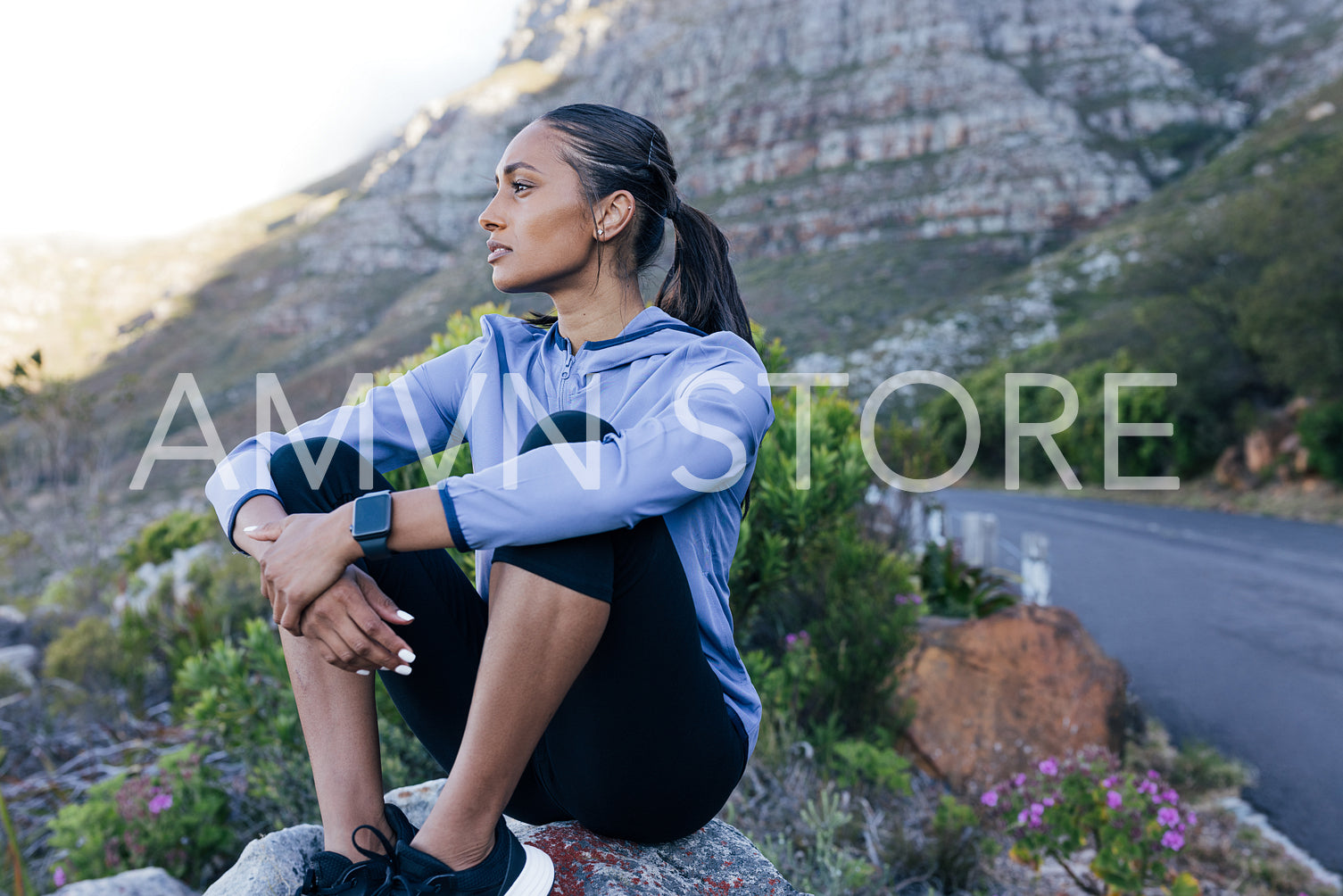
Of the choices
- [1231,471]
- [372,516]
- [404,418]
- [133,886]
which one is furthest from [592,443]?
[1231,471]

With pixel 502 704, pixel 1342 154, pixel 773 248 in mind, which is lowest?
pixel 502 704

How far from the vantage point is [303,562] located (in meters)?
1.24

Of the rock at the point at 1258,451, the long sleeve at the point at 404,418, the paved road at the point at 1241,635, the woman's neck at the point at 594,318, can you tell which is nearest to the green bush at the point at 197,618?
the long sleeve at the point at 404,418

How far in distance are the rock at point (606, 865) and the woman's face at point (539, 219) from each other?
115 cm

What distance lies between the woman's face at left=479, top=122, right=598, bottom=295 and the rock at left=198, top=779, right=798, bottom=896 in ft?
3.77

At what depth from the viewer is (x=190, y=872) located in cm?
259

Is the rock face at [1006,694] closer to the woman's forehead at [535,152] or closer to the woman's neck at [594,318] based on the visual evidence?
the woman's neck at [594,318]

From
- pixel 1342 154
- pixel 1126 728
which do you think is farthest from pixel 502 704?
pixel 1342 154

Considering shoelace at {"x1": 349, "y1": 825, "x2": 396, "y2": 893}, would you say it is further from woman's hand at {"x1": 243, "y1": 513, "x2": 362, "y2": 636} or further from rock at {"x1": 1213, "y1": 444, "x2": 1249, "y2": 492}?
rock at {"x1": 1213, "y1": 444, "x2": 1249, "y2": 492}

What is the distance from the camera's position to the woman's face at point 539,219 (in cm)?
167

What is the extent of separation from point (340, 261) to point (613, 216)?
7207cm

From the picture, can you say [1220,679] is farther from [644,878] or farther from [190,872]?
[190,872]

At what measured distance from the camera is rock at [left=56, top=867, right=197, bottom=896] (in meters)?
1.92

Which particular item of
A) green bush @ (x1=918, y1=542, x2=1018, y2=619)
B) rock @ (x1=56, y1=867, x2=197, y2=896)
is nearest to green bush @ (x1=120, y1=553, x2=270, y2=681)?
rock @ (x1=56, y1=867, x2=197, y2=896)
